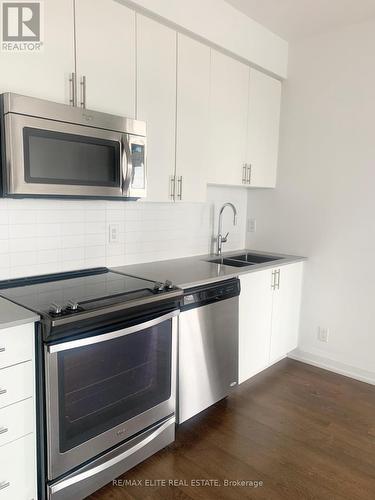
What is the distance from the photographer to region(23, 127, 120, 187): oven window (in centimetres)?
173

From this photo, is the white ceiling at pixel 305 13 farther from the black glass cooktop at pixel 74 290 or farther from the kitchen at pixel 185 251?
the black glass cooktop at pixel 74 290

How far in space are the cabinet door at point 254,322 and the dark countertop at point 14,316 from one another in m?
1.48

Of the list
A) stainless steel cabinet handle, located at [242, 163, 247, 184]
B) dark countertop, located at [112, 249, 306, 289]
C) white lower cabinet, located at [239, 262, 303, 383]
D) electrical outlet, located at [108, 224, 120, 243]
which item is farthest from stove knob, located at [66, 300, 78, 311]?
stainless steel cabinet handle, located at [242, 163, 247, 184]

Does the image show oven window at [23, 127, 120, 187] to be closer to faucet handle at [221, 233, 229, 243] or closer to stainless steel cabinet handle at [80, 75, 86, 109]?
stainless steel cabinet handle at [80, 75, 86, 109]

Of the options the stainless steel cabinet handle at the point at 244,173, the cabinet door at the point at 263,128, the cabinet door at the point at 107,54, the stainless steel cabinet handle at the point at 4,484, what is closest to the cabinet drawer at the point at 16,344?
the stainless steel cabinet handle at the point at 4,484

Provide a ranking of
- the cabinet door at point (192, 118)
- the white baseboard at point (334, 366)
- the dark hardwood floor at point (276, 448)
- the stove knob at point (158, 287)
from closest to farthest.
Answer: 1. the dark hardwood floor at point (276, 448)
2. the stove knob at point (158, 287)
3. the cabinet door at point (192, 118)
4. the white baseboard at point (334, 366)

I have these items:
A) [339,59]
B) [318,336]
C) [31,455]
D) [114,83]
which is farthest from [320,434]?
[339,59]

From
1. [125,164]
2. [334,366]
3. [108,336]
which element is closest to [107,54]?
[125,164]

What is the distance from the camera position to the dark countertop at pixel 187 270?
2291mm

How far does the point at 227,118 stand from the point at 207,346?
1660 mm

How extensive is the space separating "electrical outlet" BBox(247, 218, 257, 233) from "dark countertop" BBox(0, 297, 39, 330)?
2.51 m

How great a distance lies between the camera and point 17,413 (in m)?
1.52

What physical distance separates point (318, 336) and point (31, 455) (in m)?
2.47

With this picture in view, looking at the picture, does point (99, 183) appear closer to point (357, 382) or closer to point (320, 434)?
point (320, 434)
